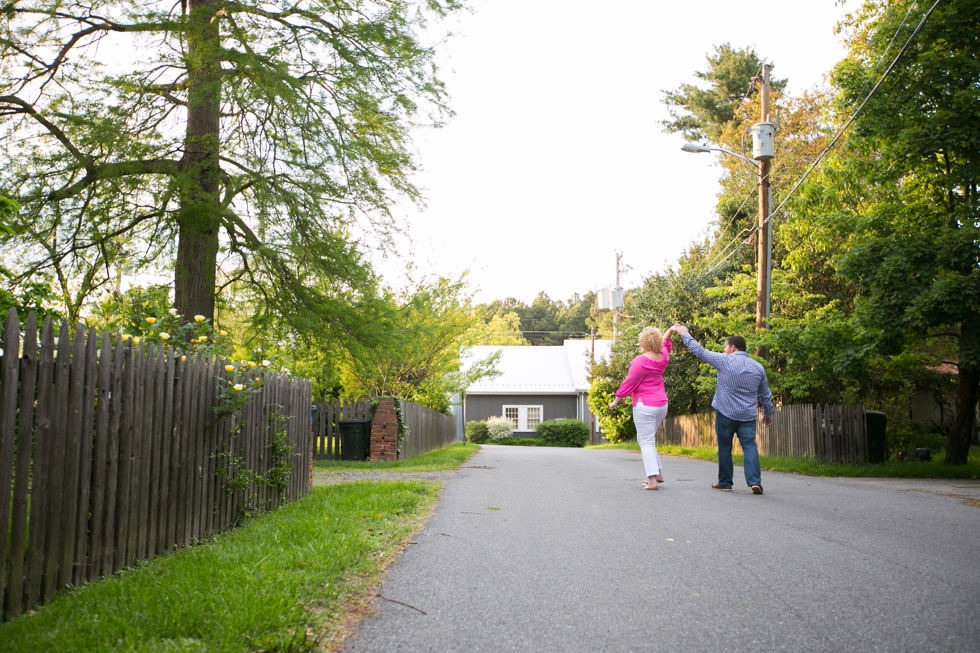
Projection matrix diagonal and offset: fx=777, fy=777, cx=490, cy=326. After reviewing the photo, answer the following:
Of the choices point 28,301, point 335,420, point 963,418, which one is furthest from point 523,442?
point 28,301

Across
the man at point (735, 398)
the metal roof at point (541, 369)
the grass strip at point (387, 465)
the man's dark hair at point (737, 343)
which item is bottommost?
the grass strip at point (387, 465)

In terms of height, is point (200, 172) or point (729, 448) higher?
point (200, 172)

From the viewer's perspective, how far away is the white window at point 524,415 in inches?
1820

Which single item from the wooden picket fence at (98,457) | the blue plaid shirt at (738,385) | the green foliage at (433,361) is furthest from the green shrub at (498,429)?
the wooden picket fence at (98,457)

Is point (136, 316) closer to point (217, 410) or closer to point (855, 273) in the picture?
point (217, 410)

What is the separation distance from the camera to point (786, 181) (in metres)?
30.2

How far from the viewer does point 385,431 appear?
52.3 ft

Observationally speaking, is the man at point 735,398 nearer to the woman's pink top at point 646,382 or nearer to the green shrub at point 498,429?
the woman's pink top at point 646,382

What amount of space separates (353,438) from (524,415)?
102 feet

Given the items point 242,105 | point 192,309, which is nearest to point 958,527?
point 242,105

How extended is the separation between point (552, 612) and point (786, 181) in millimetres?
29403

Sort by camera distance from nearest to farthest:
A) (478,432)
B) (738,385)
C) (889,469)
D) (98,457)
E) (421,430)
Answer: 1. (98,457)
2. (738,385)
3. (889,469)
4. (421,430)
5. (478,432)

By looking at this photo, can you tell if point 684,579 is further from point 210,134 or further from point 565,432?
point 565,432

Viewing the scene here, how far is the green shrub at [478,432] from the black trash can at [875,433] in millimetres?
30856
